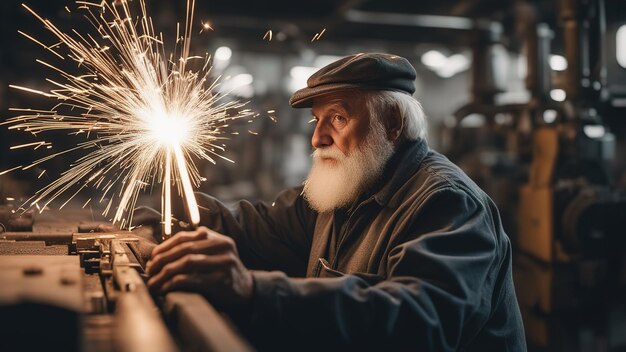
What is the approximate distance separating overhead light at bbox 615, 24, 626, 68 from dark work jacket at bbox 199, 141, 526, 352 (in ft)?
12.1

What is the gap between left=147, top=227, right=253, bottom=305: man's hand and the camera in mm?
1655

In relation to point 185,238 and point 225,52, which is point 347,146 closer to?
point 185,238

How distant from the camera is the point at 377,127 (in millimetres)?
A: 2611

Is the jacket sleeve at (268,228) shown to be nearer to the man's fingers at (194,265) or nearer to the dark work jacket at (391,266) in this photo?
the dark work jacket at (391,266)

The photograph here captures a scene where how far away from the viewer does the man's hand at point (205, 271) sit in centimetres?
166

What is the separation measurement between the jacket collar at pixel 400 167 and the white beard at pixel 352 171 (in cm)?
3

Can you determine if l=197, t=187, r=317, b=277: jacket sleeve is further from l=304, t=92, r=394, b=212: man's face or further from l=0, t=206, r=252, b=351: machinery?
l=0, t=206, r=252, b=351: machinery

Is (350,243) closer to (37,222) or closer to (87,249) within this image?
(87,249)

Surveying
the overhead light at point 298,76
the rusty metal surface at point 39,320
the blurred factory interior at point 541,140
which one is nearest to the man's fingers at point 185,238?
the rusty metal surface at point 39,320

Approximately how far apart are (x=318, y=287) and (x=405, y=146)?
3.30 ft

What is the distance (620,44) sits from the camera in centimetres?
559

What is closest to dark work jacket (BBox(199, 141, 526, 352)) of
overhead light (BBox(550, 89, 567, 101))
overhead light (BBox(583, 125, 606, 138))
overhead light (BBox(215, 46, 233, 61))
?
overhead light (BBox(215, 46, 233, 61))

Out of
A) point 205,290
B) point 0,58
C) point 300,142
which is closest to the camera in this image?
point 205,290

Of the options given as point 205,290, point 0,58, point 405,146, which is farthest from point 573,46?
point 0,58
